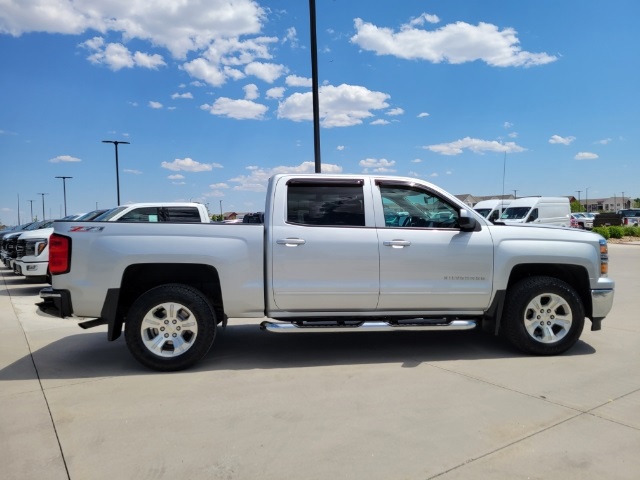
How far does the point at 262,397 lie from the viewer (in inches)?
169

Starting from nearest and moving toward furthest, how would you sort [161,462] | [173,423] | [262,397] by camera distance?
[161,462], [173,423], [262,397]

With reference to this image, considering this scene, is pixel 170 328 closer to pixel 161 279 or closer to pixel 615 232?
pixel 161 279

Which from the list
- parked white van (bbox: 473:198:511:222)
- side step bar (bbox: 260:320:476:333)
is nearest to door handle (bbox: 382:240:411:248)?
side step bar (bbox: 260:320:476:333)

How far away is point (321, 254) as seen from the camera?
16.6 feet

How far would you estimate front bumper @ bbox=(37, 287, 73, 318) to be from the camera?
4.88 m

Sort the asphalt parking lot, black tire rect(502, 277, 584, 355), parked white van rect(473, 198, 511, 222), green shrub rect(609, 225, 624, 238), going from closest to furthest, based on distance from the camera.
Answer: the asphalt parking lot
black tire rect(502, 277, 584, 355)
parked white van rect(473, 198, 511, 222)
green shrub rect(609, 225, 624, 238)

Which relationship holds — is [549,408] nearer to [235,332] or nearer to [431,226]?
[431,226]

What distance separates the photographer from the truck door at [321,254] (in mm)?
5062

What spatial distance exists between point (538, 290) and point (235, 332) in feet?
12.7

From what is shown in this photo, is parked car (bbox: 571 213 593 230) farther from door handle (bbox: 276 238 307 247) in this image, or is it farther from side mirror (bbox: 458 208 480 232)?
door handle (bbox: 276 238 307 247)

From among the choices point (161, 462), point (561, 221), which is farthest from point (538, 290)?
point (561, 221)

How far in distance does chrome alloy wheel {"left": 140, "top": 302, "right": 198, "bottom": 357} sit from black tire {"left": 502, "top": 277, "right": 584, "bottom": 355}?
10.9 feet

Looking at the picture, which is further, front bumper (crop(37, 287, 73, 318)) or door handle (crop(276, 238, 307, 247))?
door handle (crop(276, 238, 307, 247))

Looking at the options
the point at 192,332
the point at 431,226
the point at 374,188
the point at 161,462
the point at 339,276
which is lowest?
the point at 161,462
